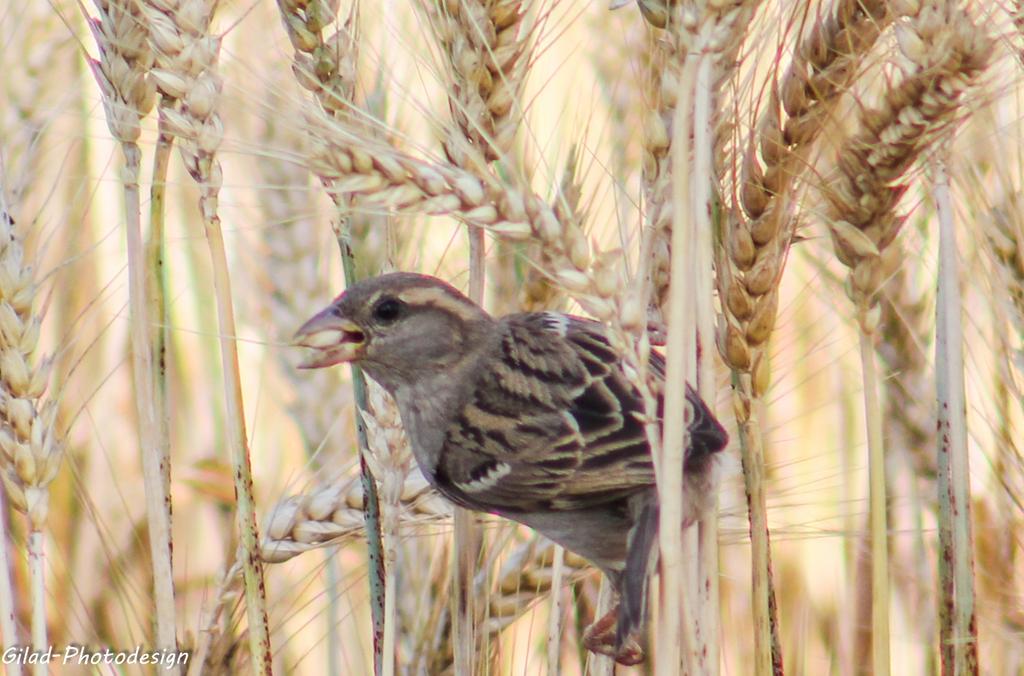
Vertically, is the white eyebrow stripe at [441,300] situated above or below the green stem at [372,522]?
above

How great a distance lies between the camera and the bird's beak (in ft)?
6.28

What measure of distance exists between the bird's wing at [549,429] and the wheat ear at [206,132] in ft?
1.27

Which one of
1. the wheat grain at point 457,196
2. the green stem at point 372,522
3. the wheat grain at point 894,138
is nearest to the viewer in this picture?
the wheat grain at point 457,196

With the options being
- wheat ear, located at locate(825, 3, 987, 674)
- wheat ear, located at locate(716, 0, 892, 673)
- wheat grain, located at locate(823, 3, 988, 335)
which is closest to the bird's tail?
wheat ear, located at locate(716, 0, 892, 673)

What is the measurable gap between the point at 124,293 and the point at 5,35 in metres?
1.01

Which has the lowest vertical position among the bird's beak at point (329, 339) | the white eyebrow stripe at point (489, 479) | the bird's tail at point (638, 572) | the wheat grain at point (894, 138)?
the bird's tail at point (638, 572)

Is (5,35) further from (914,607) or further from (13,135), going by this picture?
(914,607)

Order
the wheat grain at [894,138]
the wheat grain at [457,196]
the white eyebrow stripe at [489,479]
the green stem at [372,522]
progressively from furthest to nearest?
the white eyebrow stripe at [489,479] < the green stem at [372,522] < the wheat grain at [894,138] < the wheat grain at [457,196]

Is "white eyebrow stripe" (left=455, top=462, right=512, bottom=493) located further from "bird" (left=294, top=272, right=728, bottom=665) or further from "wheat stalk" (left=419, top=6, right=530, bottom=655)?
"wheat stalk" (left=419, top=6, right=530, bottom=655)

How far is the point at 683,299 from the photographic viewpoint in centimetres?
131

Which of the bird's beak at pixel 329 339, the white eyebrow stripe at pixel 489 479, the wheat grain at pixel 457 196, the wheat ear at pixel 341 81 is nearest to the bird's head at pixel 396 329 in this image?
the bird's beak at pixel 329 339

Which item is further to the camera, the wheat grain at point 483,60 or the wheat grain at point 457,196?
the wheat grain at point 483,60

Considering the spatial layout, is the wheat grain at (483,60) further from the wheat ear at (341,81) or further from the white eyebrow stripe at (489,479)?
the white eyebrow stripe at (489,479)

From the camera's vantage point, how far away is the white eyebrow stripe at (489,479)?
2010 millimetres
